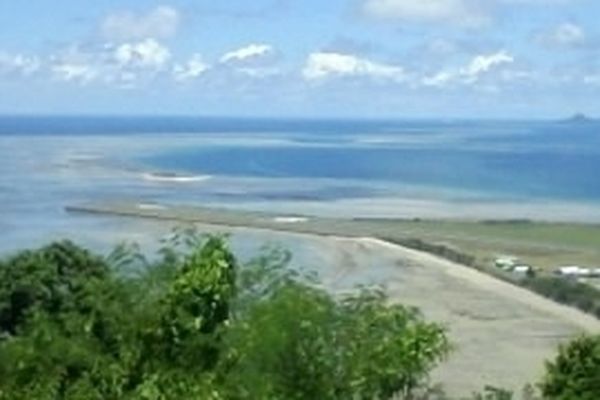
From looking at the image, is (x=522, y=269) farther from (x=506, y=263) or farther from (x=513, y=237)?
(x=513, y=237)

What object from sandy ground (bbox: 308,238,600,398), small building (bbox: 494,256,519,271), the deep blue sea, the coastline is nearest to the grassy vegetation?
small building (bbox: 494,256,519,271)

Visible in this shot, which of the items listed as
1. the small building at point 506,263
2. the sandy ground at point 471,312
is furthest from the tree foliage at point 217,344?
the small building at point 506,263

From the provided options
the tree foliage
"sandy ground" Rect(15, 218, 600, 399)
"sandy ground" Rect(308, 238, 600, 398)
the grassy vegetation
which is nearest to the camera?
the tree foliage

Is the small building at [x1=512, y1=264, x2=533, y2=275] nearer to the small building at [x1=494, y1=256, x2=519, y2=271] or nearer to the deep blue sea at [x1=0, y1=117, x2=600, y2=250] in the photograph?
the small building at [x1=494, y1=256, x2=519, y2=271]

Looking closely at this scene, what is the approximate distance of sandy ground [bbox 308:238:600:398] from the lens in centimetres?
3450

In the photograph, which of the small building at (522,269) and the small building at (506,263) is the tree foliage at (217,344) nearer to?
the small building at (522,269)

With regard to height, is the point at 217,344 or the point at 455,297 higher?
the point at 217,344

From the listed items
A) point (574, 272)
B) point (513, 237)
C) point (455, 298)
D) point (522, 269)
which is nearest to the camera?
point (455, 298)

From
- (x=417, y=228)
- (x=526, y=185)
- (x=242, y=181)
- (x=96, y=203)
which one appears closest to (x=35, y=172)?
(x=242, y=181)

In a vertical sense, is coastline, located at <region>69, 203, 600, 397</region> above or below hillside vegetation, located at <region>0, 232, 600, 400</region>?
below

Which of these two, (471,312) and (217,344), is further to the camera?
(471,312)

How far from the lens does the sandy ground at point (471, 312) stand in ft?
113

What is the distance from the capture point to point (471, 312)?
43.7 metres

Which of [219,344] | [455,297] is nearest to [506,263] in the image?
[455,297]
